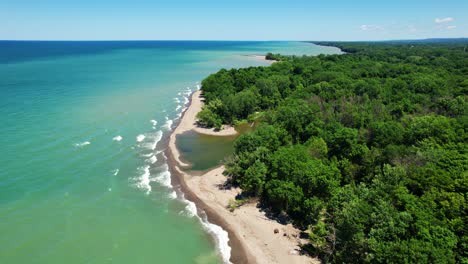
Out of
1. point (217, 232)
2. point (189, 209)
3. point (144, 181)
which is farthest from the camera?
point (144, 181)

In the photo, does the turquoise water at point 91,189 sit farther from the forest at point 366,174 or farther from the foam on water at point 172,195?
the forest at point 366,174

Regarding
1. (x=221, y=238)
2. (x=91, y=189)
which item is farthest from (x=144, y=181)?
(x=221, y=238)

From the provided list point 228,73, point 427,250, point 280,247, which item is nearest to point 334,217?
point 280,247

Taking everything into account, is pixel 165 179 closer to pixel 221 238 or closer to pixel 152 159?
pixel 152 159

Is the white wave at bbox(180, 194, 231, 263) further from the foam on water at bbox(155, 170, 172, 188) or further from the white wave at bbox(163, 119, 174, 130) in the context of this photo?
the white wave at bbox(163, 119, 174, 130)

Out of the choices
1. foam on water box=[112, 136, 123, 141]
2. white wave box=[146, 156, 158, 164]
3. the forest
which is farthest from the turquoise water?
the forest
